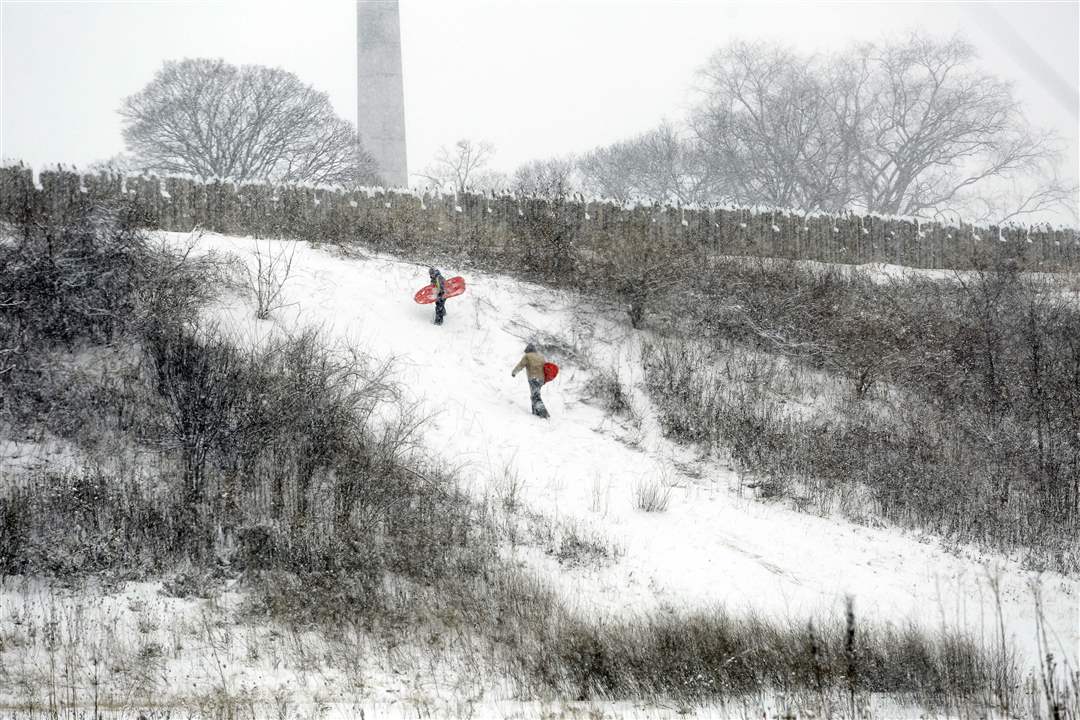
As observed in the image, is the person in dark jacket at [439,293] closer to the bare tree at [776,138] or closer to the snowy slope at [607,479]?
the snowy slope at [607,479]

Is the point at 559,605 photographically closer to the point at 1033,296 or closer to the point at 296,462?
the point at 296,462

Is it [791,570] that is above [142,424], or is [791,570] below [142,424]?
below

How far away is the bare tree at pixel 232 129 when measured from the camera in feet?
98.8

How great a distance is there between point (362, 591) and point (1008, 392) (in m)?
12.6

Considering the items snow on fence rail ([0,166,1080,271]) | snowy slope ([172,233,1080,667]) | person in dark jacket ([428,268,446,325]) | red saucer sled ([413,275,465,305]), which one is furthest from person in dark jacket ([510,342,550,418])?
snow on fence rail ([0,166,1080,271])

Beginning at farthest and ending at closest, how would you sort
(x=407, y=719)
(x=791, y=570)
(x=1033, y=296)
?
(x=1033, y=296), (x=791, y=570), (x=407, y=719)

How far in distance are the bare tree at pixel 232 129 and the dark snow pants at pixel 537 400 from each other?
18.6 meters

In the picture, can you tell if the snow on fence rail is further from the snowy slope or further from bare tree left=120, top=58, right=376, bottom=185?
bare tree left=120, top=58, right=376, bottom=185

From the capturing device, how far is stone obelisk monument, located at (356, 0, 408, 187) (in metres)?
32.6

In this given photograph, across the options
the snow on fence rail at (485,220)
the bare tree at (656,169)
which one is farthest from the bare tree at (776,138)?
the snow on fence rail at (485,220)

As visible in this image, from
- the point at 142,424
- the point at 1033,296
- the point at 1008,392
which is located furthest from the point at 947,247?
the point at 142,424

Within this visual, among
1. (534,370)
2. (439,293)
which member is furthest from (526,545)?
(439,293)

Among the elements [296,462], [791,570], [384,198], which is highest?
[384,198]

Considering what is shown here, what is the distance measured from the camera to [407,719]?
252 inches
